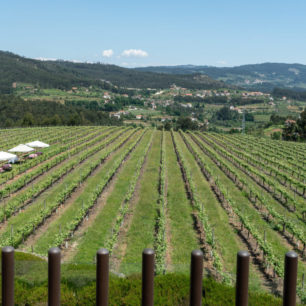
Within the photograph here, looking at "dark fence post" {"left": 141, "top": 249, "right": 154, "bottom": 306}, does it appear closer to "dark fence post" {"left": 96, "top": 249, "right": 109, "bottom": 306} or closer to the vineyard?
"dark fence post" {"left": 96, "top": 249, "right": 109, "bottom": 306}

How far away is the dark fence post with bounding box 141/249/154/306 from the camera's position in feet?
6.64

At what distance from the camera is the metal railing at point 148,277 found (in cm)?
196

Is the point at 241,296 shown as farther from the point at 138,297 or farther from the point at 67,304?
the point at 67,304

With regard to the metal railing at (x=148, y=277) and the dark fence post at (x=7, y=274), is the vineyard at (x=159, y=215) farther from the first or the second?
the dark fence post at (x=7, y=274)

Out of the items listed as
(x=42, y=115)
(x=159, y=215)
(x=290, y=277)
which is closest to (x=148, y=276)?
(x=290, y=277)

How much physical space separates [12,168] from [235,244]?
2296 cm

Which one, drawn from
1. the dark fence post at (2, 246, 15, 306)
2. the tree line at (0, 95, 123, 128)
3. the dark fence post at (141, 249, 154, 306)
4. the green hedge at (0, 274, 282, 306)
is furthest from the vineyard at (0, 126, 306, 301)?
the tree line at (0, 95, 123, 128)

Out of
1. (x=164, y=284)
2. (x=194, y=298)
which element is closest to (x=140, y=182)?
(x=164, y=284)

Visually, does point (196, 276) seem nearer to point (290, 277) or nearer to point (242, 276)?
point (242, 276)

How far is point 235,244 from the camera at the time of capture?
17.2 m

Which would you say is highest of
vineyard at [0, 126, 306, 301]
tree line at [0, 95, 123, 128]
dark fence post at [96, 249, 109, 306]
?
dark fence post at [96, 249, 109, 306]

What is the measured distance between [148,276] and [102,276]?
28 centimetres

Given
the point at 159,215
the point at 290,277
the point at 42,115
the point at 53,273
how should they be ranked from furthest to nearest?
the point at 42,115, the point at 159,215, the point at 53,273, the point at 290,277

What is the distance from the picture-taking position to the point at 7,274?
2076mm
